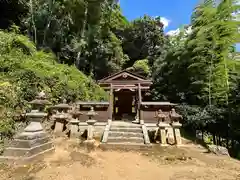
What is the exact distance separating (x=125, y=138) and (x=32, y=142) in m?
3.45

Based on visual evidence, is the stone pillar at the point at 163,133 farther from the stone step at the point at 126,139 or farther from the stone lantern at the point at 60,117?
the stone lantern at the point at 60,117

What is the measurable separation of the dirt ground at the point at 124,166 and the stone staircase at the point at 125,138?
467 mm

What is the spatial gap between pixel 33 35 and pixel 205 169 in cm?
1553

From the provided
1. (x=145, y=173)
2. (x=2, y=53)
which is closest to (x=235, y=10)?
(x=145, y=173)

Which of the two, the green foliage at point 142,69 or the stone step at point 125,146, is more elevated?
the green foliage at point 142,69

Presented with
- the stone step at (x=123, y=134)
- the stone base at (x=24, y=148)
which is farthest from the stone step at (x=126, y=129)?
the stone base at (x=24, y=148)

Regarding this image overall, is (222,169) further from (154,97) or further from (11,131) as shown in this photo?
(154,97)

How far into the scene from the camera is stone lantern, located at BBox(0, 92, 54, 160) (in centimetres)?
439

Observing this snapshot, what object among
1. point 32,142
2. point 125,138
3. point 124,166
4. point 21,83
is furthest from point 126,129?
point 21,83

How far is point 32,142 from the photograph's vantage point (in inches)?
180

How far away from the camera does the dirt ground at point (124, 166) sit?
3.90m

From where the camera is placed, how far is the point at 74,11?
16.1m

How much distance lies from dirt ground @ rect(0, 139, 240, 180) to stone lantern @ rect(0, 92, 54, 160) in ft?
0.78

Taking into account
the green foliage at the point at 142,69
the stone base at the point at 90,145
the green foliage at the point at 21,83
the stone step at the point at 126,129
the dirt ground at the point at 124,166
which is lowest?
the dirt ground at the point at 124,166
